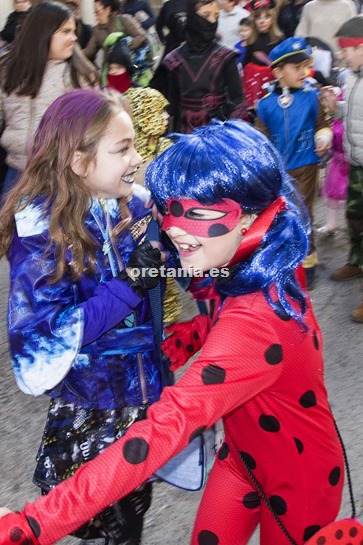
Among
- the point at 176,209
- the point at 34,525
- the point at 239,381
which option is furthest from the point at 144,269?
the point at 34,525

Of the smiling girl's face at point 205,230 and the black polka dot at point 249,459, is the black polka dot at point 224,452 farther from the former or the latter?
the smiling girl's face at point 205,230

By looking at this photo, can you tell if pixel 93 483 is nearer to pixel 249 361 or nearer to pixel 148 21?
pixel 249 361

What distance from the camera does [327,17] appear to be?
748 centimetres

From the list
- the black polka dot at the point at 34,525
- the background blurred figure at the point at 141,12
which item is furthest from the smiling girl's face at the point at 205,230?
the background blurred figure at the point at 141,12

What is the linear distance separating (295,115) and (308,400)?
346cm

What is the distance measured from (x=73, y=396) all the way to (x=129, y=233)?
0.51 metres

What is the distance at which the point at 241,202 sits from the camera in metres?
1.88

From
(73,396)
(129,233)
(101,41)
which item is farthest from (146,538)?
(101,41)

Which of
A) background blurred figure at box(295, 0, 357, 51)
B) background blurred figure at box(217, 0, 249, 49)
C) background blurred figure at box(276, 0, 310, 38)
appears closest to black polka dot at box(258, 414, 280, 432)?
background blurred figure at box(295, 0, 357, 51)

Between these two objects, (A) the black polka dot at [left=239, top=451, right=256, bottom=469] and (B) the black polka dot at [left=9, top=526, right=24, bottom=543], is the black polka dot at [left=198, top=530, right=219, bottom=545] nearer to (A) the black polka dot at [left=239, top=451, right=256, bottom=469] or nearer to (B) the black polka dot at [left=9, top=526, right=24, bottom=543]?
(A) the black polka dot at [left=239, top=451, right=256, bottom=469]

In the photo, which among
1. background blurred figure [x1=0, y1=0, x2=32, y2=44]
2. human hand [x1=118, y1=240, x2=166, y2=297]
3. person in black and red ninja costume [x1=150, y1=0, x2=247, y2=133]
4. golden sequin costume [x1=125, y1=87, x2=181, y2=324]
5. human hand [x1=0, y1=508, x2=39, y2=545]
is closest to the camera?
human hand [x1=0, y1=508, x2=39, y2=545]

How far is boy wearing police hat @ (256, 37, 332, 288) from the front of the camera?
17.0 ft

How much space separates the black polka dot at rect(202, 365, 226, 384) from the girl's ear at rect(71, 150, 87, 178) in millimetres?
844

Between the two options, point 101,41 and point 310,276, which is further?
point 101,41
